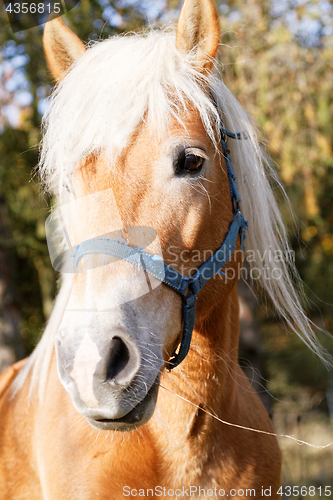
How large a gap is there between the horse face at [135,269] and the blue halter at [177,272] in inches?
1.4

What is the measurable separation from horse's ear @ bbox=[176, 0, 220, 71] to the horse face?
37 cm

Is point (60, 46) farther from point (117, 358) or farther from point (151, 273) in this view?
point (117, 358)

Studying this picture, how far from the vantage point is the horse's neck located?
6.18 feet

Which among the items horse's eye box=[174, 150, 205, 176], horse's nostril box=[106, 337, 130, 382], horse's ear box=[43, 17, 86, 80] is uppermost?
horse's ear box=[43, 17, 86, 80]

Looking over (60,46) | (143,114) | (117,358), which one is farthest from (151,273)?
(60,46)

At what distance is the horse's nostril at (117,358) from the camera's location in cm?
131

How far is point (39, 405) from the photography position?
230 cm

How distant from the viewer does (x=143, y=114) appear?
1.66m

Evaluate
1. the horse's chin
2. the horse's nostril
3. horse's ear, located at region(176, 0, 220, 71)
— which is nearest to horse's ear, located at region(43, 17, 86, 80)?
horse's ear, located at region(176, 0, 220, 71)

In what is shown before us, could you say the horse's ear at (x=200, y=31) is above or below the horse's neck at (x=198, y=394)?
above

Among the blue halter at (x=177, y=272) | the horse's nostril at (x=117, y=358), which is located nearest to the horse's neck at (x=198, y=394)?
the blue halter at (x=177, y=272)

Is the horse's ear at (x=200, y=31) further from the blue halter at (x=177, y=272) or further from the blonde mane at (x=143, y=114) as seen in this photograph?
the blue halter at (x=177, y=272)

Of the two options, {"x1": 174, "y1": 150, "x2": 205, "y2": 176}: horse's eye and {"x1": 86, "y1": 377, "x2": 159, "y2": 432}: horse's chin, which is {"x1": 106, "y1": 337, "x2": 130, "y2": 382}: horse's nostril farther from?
{"x1": 174, "y1": 150, "x2": 205, "y2": 176}: horse's eye

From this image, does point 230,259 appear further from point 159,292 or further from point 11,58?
point 11,58
